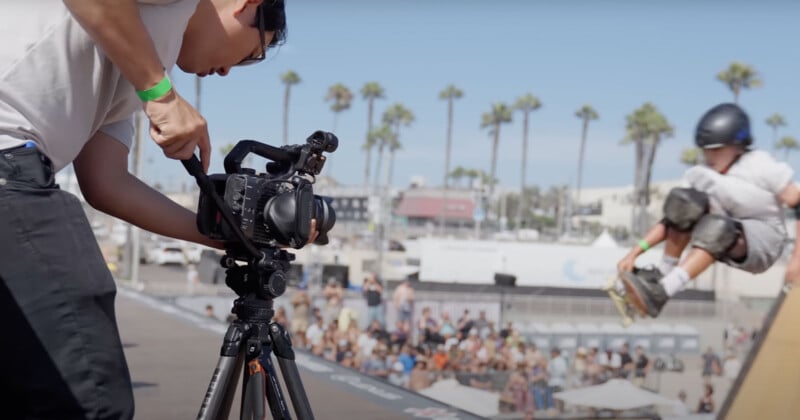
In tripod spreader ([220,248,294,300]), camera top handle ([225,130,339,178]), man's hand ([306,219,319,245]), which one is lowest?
tripod spreader ([220,248,294,300])

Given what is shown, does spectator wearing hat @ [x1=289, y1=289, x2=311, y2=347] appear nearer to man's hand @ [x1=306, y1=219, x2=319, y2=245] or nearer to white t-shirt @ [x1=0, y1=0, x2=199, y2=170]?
man's hand @ [x1=306, y1=219, x2=319, y2=245]

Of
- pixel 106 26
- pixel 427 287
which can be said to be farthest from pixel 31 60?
pixel 427 287

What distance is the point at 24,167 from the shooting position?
1.37 m

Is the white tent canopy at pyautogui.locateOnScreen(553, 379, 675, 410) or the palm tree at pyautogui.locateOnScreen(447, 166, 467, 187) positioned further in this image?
the palm tree at pyautogui.locateOnScreen(447, 166, 467, 187)

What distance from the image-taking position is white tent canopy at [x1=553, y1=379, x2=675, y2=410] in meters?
12.5

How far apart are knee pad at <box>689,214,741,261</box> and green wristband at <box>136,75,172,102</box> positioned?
3.12 metres

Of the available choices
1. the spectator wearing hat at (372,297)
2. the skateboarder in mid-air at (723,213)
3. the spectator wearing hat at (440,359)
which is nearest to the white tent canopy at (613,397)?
the spectator wearing hat at (440,359)

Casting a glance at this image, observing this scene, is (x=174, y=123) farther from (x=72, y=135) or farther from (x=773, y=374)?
(x=773, y=374)

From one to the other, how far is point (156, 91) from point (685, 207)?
3241 millimetres

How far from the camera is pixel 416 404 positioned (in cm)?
396

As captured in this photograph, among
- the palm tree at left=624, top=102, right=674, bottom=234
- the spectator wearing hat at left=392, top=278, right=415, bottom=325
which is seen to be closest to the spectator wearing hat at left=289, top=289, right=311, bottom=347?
the spectator wearing hat at left=392, top=278, right=415, bottom=325

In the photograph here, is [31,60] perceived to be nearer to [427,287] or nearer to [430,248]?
[427,287]

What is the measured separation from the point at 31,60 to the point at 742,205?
3.52 meters

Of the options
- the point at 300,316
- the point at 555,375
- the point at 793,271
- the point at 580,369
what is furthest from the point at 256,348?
the point at 580,369
